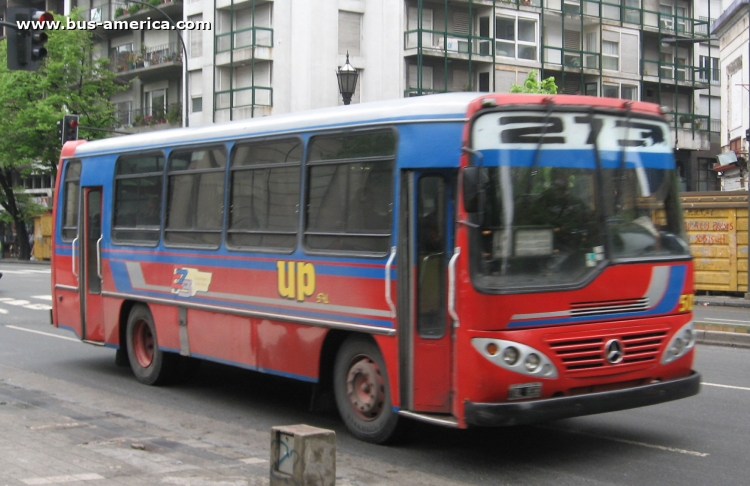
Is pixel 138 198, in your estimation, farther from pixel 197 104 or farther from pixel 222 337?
pixel 197 104

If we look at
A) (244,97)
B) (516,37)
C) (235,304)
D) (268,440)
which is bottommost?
(268,440)

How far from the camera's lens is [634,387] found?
24.5ft

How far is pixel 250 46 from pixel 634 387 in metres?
36.6

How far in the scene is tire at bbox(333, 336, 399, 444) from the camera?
7949 millimetres

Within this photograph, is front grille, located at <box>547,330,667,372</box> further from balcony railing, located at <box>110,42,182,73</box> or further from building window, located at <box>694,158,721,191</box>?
building window, located at <box>694,158,721,191</box>

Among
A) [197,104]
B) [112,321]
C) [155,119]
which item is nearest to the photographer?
[112,321]

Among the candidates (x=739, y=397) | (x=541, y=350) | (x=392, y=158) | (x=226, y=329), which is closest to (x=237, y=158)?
(x=226, y=329)

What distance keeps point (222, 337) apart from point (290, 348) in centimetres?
132

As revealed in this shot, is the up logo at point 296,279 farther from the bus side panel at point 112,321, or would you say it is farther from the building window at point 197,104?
the building window at point 197,104

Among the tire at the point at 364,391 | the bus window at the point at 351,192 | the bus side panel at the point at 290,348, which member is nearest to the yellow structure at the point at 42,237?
the bus side panel at the point at 290,348

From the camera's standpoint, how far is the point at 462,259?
7.09 m

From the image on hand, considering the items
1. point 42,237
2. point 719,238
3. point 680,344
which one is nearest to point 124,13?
point 42,237

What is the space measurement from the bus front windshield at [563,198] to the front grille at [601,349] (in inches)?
18.0

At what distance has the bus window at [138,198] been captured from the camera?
37.0ft
